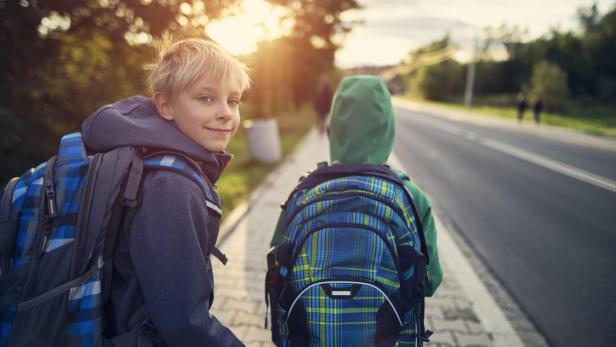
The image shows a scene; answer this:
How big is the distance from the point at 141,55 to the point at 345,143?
7115mm

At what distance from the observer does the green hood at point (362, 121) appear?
69.1 inches

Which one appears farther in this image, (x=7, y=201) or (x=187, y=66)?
(x=187, y=66)

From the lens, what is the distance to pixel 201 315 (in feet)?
3.76

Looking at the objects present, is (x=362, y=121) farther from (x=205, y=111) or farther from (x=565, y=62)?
(x=565, y=62)

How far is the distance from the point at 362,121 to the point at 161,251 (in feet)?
3.55

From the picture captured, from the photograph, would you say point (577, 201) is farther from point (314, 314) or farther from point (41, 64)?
point (41, 64)

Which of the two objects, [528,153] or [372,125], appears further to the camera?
[528,153]

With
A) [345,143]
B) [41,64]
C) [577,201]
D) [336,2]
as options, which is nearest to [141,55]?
[41,64]

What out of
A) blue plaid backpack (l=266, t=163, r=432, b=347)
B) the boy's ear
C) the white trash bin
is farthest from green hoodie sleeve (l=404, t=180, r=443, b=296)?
the white trash bin

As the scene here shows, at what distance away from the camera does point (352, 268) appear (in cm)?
143

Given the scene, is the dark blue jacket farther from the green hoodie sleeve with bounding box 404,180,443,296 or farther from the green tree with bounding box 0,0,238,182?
the green tree with bounding box 0,0,238,182

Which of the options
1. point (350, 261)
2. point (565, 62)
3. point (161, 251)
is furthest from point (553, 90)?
point (161, 251)

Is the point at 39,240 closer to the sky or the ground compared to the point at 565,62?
closer to the ground

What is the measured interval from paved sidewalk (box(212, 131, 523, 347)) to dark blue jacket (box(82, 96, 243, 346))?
1.77 metres
